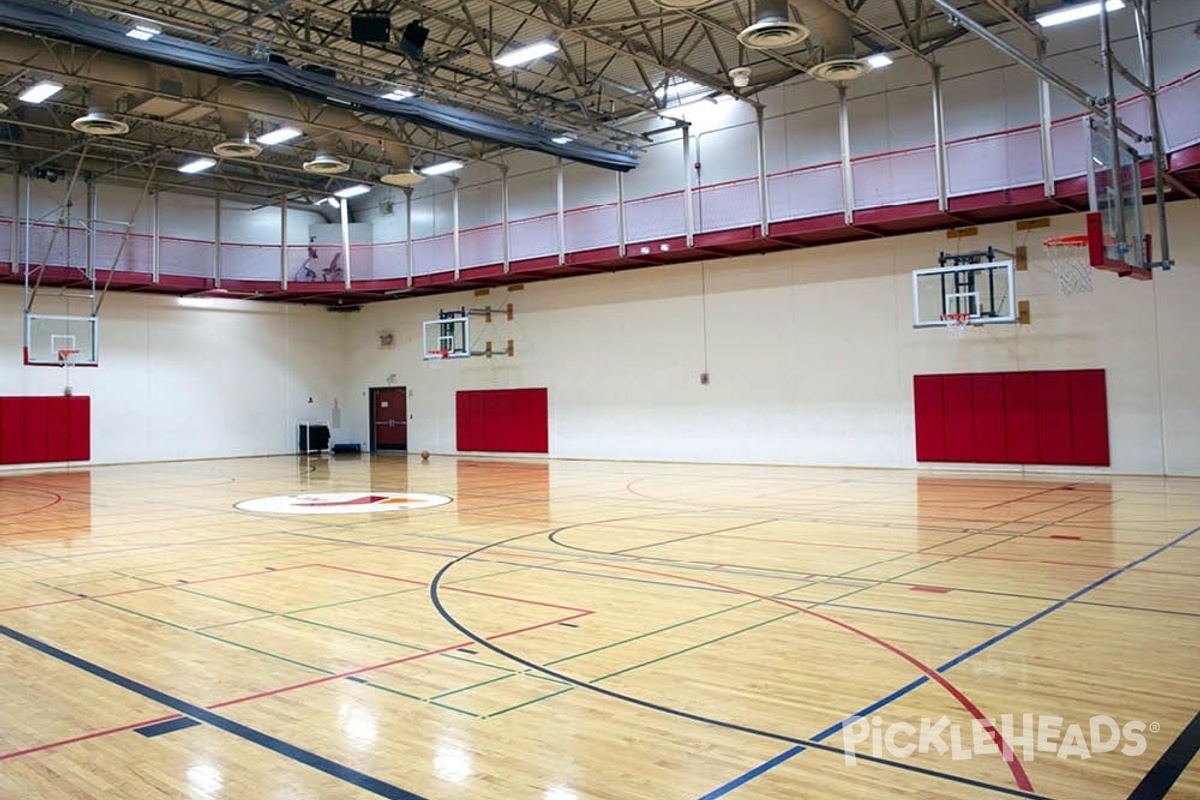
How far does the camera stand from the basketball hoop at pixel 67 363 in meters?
25.1

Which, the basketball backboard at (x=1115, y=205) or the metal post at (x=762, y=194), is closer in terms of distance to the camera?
the basketball backboard at (x=1115, y=205)

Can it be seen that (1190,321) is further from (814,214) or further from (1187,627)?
(1187,627)

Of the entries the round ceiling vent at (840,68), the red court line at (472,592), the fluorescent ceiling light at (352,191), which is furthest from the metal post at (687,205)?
the red court line at (472,592)

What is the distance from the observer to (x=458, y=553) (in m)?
10.6

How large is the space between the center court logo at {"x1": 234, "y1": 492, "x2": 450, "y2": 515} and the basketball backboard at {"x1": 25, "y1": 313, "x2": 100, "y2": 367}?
11.4 metres

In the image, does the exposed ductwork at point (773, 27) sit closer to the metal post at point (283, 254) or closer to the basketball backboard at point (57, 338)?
the metal post at point (283, 254)

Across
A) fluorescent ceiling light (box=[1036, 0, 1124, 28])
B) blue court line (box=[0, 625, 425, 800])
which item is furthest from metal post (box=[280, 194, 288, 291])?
blue court line (box=[0, 625, 425, 800])

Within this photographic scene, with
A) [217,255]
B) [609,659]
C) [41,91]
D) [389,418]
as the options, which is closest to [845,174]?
[609,659]

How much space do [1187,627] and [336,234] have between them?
3140 centimetres

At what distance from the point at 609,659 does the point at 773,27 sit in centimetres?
1177

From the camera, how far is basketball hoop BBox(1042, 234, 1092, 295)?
19188mm

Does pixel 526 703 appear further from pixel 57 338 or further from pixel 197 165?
pixel 57 338

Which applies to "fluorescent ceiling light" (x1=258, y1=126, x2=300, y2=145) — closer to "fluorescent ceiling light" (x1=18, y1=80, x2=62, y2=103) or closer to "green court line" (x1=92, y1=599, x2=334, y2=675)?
"fluorescent ceiling light" (x1=18, y1=80, x2=62, y2=103)

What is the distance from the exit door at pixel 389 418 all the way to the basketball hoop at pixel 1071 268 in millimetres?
22025
